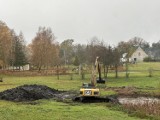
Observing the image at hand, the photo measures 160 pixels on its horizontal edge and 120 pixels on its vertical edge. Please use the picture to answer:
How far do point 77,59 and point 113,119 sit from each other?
3879 inches

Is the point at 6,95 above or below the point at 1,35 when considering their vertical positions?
below

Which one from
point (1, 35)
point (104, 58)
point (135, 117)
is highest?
point (1, 35)

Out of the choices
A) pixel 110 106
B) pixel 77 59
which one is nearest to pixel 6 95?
pixel 110 106

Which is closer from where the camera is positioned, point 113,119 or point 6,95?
point 113,119

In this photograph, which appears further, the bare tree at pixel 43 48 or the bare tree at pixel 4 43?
the bare tree at pixel 43 48

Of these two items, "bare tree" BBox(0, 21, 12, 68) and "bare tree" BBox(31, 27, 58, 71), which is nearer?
"bare tree" BBox(0, 21, 12, 68)

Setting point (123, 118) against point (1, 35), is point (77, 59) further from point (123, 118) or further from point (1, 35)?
point (123, 118)

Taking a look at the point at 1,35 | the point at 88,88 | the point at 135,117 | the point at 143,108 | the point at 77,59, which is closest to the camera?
the point at 135,117

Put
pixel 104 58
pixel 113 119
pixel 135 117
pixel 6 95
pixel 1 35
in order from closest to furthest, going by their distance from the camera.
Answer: pixel 113 119 → pixel 135 117 → pixel 6 95 → pixel 104 58 → pixel 1 35

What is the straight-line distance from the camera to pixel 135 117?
22391 millimetres

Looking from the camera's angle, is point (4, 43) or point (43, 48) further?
point (43, 48)

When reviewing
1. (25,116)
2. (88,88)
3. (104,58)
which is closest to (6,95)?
(88,88)

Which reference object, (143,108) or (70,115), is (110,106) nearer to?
(143,108)

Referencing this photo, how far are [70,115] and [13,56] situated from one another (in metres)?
80.7
